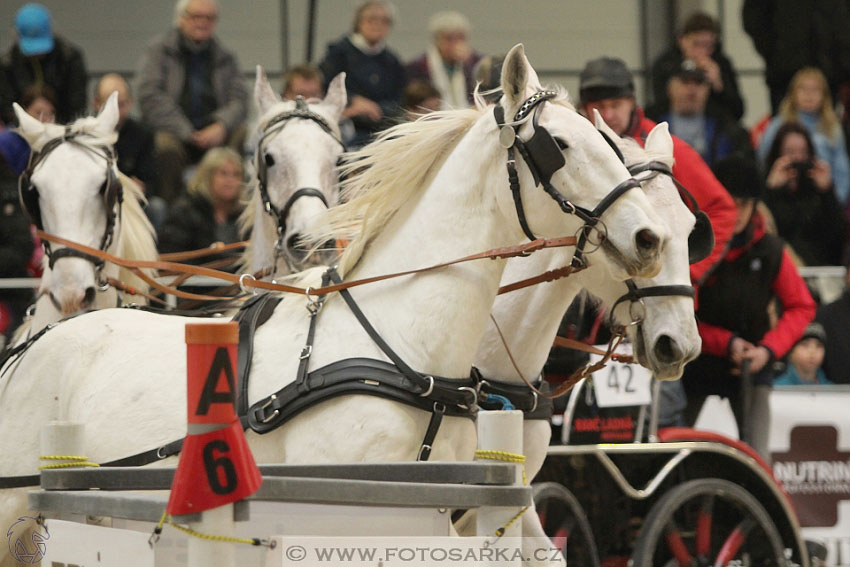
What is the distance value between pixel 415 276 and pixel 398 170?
38 centimetres

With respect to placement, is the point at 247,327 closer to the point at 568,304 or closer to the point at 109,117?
the point at 568,304

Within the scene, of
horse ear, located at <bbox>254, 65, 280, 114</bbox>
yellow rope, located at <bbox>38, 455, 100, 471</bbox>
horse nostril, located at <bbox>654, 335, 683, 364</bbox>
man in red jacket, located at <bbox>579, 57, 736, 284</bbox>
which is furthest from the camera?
horse ear, located at <bbox>254, 65, 280, 114</bbox>

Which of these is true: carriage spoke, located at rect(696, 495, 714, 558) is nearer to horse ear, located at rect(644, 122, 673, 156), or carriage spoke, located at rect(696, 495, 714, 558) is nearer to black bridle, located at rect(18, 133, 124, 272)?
horse ear, located at rect(644, 122, 673, 156)

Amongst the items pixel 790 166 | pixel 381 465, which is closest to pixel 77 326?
pixel 381 465

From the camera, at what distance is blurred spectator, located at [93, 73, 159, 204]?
8.42m

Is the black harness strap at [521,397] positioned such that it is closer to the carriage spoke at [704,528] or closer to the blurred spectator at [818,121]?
the carriage spoke at [704,528]

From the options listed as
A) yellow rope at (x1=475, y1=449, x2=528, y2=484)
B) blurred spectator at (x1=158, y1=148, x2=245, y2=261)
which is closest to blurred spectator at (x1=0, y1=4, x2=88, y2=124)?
blurred spectator at (x1=158, y1=148, x2=245, y2=261)

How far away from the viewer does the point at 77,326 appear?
487 cm

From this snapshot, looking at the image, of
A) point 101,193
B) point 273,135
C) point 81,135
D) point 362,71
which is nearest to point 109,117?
point 81,135

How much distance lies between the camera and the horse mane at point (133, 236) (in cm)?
586

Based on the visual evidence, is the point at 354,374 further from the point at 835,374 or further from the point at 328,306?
the point at 835,374

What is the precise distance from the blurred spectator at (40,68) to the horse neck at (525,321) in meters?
4.80

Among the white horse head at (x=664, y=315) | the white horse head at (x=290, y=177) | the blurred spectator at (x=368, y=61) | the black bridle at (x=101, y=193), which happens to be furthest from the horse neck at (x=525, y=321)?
the blurred spectator at (x=368, y=61)

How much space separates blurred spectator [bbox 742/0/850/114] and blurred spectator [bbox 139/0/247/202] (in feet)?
14.1
